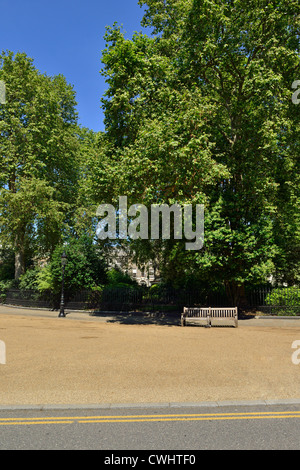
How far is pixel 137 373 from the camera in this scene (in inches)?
265

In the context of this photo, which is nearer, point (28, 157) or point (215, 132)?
point (215, 132)

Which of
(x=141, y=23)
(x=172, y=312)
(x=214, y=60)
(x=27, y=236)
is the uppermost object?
(x=141, y=23)

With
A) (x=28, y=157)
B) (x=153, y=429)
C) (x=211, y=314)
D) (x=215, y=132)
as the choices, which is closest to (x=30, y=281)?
(x=28, y=157)

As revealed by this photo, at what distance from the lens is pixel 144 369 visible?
23.1 ft

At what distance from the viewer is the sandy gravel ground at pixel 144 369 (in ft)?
18.0

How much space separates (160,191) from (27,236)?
701 inches

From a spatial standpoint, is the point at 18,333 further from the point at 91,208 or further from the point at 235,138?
the point at 91,208

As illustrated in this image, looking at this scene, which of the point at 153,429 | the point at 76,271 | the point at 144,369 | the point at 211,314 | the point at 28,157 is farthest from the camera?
the point at 28,157

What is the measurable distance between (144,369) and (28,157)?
989 inches

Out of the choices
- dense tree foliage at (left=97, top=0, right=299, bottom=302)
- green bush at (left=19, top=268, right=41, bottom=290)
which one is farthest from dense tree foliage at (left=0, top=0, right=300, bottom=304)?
green bush at (left=19, top=268, right=41, bottom=290)

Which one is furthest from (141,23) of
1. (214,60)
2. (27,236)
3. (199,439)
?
(199,439)

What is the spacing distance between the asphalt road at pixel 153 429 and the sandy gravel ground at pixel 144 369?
371 mm

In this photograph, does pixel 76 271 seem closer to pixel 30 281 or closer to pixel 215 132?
pixel 30 281

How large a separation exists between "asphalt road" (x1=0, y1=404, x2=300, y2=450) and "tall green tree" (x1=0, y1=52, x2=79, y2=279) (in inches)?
911
